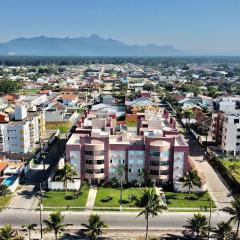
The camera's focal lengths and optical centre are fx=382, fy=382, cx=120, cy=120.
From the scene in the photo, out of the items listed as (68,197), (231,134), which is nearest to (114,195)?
(68,197)

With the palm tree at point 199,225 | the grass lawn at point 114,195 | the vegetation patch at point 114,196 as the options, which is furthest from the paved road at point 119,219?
the palm tree at point 199,225

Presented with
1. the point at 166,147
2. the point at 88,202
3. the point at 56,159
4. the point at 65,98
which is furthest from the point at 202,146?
the point at 65,98

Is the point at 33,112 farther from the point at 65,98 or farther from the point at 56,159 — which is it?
the point at 65,98

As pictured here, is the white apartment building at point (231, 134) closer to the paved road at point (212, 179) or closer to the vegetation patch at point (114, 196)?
the paved road at point (212, 179)

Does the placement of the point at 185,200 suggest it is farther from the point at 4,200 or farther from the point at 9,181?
the point at 9,181

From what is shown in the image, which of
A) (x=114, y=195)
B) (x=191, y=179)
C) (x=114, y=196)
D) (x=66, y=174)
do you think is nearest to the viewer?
(x=191, y=179)

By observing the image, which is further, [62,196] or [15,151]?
[15,151]
